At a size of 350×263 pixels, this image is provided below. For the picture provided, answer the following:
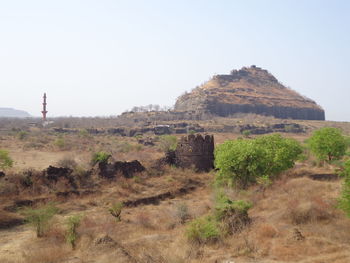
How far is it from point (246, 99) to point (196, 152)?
3847 inches

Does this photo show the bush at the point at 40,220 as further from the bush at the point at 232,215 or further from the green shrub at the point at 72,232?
the bush at the point at 232,215

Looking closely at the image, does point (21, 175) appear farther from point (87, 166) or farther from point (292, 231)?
point (292, 231)

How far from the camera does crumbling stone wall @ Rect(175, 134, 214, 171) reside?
A: 2788 centimetres

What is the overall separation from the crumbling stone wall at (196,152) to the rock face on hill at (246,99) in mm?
75748

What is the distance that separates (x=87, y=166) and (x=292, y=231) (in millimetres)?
18233

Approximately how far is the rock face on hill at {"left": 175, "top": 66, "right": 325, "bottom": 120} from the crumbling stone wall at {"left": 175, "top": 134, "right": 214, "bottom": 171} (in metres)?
75.7

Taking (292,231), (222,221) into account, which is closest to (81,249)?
(222,221)

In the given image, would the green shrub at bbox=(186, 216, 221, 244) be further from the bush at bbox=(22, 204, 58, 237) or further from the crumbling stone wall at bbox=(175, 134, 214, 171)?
the crumbling stone wall at bbox=(175, 134, 214, 171)

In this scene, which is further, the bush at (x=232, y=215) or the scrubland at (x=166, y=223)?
the bush at (x=232, y=215)

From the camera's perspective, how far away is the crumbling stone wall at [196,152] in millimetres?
27875

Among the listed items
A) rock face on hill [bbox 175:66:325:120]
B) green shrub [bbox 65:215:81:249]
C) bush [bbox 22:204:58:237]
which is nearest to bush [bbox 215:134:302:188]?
green shrub [bbox 65:215:81:249]

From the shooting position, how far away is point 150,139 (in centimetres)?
5616

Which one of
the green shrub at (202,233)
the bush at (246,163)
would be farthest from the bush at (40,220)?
the bush at (246,163)

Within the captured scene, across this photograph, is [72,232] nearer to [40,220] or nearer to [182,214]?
[40,220]
